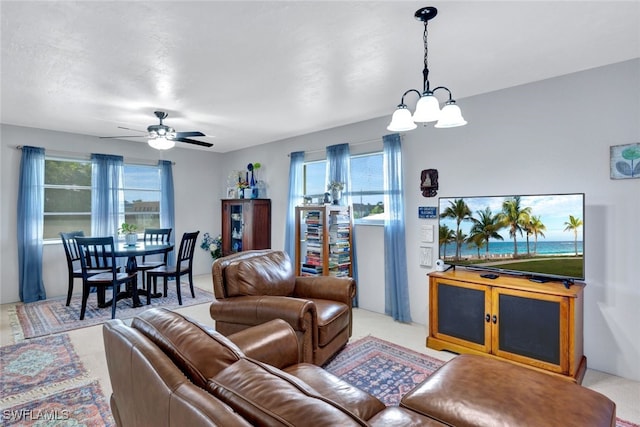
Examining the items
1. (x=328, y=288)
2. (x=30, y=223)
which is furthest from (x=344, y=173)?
(x=30, y=223)

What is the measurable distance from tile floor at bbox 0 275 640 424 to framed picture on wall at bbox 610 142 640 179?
62.4 inches

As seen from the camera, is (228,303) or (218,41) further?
(228,303)

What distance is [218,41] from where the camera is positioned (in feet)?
7.37

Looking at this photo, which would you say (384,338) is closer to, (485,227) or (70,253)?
(485,227)

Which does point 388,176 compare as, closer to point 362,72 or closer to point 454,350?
point 362,72

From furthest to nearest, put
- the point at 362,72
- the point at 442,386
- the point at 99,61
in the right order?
the point at 362,72
the point at 99,61
the point at 442,386

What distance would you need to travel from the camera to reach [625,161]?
8.52 ft

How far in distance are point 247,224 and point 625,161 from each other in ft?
15.9

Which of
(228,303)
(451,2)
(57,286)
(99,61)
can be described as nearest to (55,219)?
(57,286)

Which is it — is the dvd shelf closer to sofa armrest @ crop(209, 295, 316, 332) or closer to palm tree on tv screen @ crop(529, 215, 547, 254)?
sofa armrest @ crop(209, 295, 316, 332)

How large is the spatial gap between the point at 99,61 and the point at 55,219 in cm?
358

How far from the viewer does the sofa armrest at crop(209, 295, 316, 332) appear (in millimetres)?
2406

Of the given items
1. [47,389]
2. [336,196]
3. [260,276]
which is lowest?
[47,389]

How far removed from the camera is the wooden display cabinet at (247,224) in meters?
5.70
